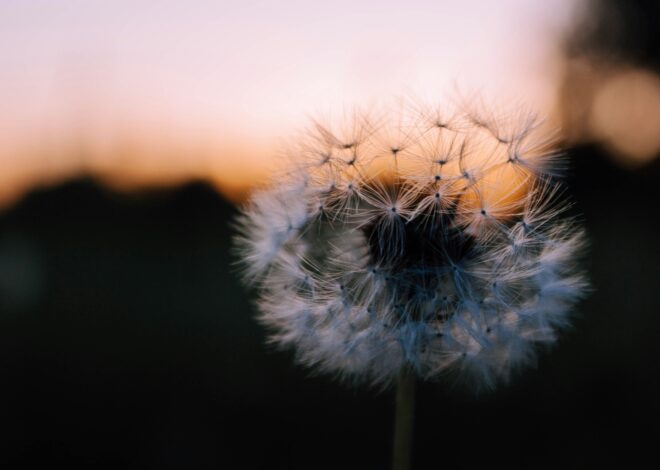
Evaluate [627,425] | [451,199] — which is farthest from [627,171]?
[451,199]

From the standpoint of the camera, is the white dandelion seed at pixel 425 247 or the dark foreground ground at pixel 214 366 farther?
the dark foreground ground at pixel 214 366

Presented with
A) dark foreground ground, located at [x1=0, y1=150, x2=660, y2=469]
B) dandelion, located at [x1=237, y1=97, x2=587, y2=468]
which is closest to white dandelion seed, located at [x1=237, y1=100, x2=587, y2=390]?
dandelion, located at [x1=237, y1=97, x2=587, y2=468]

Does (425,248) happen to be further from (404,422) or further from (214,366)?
(214,366)

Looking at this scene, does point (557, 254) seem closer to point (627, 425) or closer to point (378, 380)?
point (378, 380)

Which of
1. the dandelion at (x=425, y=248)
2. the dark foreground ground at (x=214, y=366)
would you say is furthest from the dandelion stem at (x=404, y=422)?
the dark foreground ground at (x=214, y=366)

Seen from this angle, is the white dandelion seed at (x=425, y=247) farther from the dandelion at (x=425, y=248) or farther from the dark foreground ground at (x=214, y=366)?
the dark foreground ground at (x=214, y=366)

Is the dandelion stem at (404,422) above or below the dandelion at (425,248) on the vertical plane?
below

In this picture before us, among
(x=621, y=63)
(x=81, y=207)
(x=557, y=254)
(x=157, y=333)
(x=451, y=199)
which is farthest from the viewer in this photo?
(x=621, y=63)
